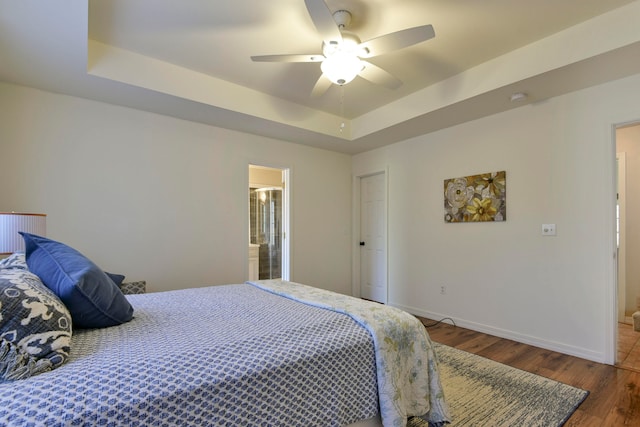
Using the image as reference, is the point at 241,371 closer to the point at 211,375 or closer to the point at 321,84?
the point at 211,375

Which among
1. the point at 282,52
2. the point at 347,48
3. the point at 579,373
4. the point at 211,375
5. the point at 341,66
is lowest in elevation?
the point at 579,373

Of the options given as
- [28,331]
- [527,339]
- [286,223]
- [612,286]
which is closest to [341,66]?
[28,331]

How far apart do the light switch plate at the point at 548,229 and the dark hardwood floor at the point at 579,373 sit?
3.47 feet

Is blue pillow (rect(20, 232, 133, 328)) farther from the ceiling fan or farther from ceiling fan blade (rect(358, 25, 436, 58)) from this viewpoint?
ceiling fan blade (rect(358, 25, 436, 58))

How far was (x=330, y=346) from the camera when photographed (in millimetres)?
1282

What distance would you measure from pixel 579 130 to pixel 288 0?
2646 mm

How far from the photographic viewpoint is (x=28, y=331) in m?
0.97

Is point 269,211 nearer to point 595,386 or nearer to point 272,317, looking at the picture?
point 272,317

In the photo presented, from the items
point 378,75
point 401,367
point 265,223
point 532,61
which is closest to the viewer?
point 401,367

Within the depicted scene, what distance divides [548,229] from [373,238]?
230 cm

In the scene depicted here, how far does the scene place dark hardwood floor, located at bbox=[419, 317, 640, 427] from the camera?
6.18 ft

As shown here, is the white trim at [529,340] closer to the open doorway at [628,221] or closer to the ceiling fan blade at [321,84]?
the open doorway at [628,221]

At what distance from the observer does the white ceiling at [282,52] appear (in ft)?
6.84

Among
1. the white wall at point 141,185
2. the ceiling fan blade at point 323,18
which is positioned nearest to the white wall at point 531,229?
the white wall at point 141,185
